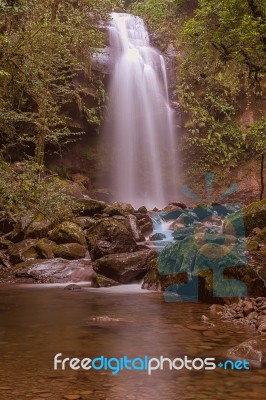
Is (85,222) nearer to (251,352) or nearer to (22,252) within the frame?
(22,252)

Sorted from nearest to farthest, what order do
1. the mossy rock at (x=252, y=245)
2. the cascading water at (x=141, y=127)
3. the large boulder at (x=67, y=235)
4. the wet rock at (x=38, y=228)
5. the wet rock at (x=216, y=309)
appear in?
1. the wet rock at (x=216, y=309)
2. the mossy rock at (x=252, y=245)
3. the large boulder at (x=67, y=235)
4. the wet rock at (x=38, y=228)
5. the cascading water at (x=141, y=127)

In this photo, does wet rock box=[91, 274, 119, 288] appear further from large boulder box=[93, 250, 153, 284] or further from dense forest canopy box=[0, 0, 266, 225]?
dense forest canopy box=[0, 0, 266, 225]

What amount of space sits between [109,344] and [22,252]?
7961 millimetres

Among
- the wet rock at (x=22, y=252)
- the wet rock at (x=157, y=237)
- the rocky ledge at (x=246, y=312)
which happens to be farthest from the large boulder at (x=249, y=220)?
the wet rock at (x=22, y=252)

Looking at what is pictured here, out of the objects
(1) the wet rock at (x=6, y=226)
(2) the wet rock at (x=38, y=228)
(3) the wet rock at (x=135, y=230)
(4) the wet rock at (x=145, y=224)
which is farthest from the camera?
(4) the wet rock at (x=145, y=224)

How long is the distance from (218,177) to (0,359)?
21.6 meters

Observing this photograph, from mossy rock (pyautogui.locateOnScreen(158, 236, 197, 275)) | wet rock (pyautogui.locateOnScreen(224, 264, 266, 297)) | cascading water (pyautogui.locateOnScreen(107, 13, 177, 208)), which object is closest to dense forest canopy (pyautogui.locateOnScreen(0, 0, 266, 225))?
cascading water (pyautogui.locateOnScreen(107, 13, 177, 208))

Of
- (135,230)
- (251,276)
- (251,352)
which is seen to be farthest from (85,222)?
(251,352)

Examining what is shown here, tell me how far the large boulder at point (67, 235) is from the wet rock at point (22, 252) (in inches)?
27.7

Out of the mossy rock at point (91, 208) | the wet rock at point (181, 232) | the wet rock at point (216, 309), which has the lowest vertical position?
the wet rock at point (216, 309)

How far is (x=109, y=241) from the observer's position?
1239cm

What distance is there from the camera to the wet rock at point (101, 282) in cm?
1039

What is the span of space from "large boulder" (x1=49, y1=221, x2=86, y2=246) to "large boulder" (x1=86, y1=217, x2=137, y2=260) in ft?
2.85

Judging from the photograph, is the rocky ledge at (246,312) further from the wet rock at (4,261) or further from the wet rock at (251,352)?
the wet rock at (4,261)
